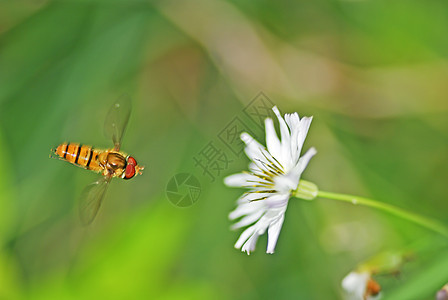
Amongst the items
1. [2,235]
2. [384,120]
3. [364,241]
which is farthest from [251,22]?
[2,235]

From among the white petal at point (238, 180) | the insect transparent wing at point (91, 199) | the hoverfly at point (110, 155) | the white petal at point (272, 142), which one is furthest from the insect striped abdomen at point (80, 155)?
the white petal at point (272, 142)

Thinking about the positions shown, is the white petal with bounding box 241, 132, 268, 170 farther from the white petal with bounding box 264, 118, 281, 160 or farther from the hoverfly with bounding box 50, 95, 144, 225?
the hoverfly with bounding box 50, 95, 144, 225

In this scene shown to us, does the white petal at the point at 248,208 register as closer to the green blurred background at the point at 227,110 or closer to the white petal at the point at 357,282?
the white petal at the point at 357,282

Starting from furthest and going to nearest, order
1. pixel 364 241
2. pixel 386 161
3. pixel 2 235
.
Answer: pixel 386 161
pixel 364 241
pixel 2 235

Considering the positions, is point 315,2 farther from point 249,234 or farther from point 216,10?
point 249,234

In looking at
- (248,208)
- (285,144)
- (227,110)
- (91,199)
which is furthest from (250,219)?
(227,110)
